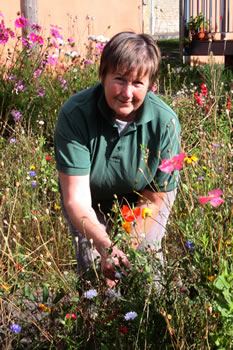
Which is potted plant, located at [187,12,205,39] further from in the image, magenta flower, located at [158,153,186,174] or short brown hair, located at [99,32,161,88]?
magenta flower, located at [158,153,186,174]

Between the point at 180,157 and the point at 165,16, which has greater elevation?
the point at 180,157

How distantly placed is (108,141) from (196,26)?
7.86 m

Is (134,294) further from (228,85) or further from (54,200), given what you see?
(228,85)

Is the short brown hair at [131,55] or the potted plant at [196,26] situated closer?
the short brown hair at [131,55]

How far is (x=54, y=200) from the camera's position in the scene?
3604 millimetres

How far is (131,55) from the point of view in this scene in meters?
2.20

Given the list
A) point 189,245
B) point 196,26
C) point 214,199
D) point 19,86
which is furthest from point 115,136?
point 196,26

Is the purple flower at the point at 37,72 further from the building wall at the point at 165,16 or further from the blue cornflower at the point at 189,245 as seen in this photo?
the building wall at the point at 165,16

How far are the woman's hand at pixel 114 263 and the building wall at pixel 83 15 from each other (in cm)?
571

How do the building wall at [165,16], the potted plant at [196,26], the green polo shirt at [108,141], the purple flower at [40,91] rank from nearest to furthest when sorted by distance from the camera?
the green polo shirt at [108,141]
the purple flower at [40,91]
the potted plant at [196,26]
the building wall at [165,16]

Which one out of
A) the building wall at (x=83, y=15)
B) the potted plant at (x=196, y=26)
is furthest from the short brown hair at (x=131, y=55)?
the potted plant at (x=196, y=26)

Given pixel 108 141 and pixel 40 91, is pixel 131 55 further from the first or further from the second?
pixel 40 91

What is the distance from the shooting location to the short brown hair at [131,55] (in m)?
2.21

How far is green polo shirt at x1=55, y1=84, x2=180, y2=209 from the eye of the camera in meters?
2.34
